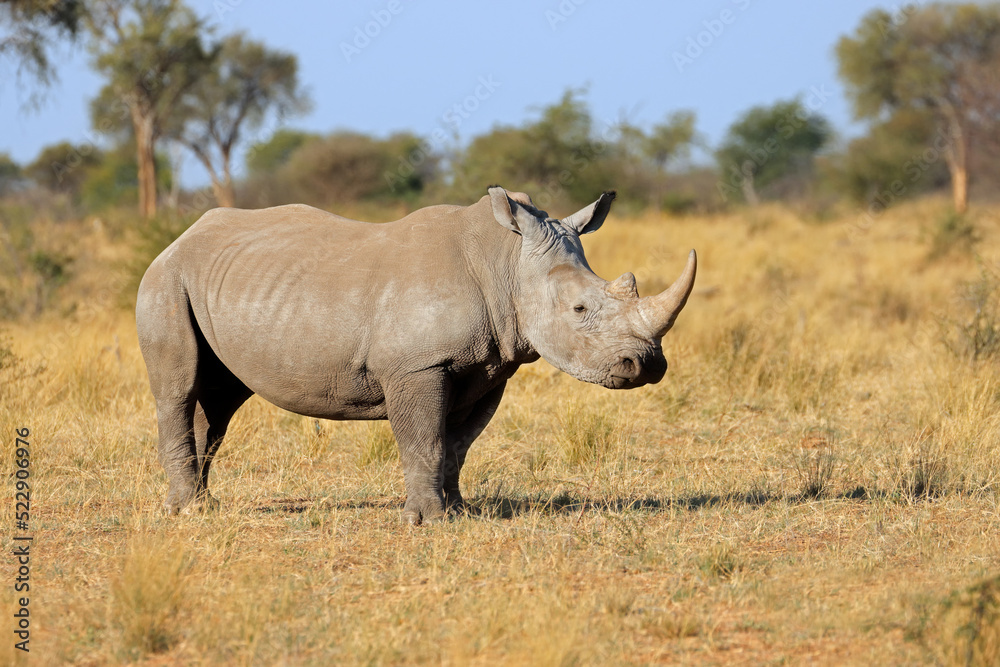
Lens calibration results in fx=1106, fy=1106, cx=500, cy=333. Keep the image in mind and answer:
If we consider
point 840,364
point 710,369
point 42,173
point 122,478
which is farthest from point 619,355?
point 42,173

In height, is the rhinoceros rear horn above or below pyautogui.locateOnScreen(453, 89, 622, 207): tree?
below

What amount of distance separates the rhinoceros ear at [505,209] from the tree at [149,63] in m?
22.3

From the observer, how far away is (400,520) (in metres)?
5.68

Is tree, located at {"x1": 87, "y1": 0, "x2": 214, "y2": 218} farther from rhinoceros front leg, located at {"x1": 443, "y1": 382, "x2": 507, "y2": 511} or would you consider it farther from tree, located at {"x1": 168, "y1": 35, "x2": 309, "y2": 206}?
rhinoceros front leg, located at {"x1": 443, "y1": 382, "x2": 507, "y2": 511}

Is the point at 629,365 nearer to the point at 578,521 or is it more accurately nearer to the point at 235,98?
the point at 578,521

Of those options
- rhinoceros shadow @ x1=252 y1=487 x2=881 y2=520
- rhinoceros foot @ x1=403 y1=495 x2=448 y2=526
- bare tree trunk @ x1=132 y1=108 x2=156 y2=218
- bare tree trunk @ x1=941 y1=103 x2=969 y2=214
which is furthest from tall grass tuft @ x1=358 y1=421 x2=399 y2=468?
bare tree trunk @ x1=941 y1=103 x2=969 y2=214

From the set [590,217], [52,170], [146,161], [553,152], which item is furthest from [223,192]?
[590,217]

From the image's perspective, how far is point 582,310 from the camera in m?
5.30

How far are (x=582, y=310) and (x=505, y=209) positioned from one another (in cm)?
65

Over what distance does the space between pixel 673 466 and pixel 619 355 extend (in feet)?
7.82

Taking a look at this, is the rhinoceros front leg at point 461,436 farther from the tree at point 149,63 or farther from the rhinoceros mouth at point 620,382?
the tree at point 149,63

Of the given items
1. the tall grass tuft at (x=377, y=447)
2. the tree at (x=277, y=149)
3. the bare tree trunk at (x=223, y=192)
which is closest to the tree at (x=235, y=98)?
the bare tree trunk at (x=223, y=192)

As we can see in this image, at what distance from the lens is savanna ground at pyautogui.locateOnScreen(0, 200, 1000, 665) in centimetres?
408

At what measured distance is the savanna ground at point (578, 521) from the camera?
13.4ft
